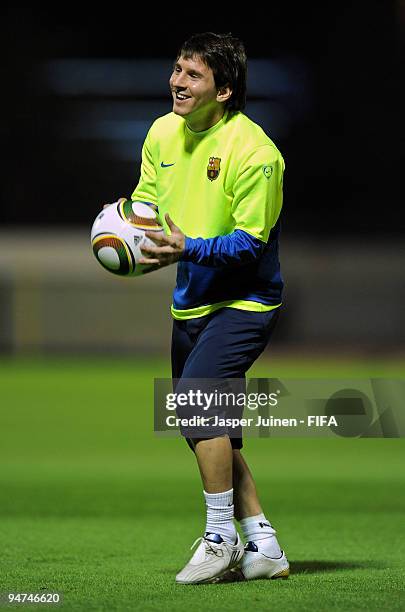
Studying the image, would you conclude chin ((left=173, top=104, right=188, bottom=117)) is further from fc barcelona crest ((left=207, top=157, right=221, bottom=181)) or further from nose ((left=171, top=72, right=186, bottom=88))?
fc barcelona crest ((left=207, top=157, right=221, bottom=181))

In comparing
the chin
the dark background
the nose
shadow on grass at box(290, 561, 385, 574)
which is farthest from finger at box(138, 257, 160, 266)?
the dark background

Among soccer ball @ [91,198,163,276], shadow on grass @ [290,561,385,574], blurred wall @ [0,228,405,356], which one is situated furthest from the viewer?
blurred wall @ [0,228,405,356]

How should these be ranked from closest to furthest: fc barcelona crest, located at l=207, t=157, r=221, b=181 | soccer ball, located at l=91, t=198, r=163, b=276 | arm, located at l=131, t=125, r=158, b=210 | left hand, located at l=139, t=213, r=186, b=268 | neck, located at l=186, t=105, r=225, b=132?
1. left hand, located at l=139, t=213, r=186, b=268
2. soccer ball, located at l=91, t=198, r=163, b=276
3. fc barcelona crest, located at l=207, t=157, r=221, b=181
4. neck, located at l=186, t=105, r=225, b=132
5. arm, located at l=131, t=125, r=158, b=210

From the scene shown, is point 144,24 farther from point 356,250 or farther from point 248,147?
point 248,147

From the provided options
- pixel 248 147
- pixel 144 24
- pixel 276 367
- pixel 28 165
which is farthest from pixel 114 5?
pixel 248 147

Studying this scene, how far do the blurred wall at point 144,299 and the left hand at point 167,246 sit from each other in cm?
1587

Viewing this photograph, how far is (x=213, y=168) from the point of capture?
4801 millimetres

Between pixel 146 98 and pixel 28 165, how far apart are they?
3.95 meters

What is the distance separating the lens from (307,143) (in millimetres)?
28688

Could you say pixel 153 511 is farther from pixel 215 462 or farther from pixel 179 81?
pixel 179 81

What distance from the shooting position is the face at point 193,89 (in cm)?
481

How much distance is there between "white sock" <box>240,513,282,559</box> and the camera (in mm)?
4910

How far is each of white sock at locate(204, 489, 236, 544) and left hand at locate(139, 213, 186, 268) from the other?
93 centimetres

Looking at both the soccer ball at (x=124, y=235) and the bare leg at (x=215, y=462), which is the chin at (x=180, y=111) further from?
the bare leg at (x=215, y=462)
